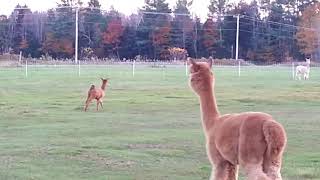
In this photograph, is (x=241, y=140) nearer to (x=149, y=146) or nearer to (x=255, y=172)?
(x=255, y=172)

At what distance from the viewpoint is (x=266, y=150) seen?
554cm

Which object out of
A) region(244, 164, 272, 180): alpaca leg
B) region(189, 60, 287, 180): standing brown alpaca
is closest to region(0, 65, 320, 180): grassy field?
region(189, 60, 287, 180): standing brown alpaca

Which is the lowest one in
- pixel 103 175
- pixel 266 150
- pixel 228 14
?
pixel 103 175

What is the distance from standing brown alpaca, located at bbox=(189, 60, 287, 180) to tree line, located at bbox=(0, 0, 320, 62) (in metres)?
74.3

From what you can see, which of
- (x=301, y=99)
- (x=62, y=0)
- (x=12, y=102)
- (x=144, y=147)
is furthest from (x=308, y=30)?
(x=144, y=147)

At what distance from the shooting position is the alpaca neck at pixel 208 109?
6.18m

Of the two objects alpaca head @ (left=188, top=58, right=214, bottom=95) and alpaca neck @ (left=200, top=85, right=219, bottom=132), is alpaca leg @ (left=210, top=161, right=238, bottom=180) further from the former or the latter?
alpaca head @ (left=188, top=58, right=214, bottom=95)

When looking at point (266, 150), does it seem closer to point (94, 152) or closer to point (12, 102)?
point (94, 152)

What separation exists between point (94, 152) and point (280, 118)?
7.99m

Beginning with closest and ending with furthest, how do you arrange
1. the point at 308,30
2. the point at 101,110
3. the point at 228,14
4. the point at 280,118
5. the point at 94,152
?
1. the point at 94,152
2. the point at 280,118
3. the point at 101,110
4. the point at 308,30
5. the point at 228,14

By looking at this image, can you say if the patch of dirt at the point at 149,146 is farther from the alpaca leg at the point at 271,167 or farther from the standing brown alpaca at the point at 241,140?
the alpaca leg at the point at 271,167

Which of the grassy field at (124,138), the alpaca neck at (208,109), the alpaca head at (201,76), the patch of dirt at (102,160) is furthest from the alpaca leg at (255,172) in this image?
the patch of dirt at (102,160)

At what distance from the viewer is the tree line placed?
8288 centimetres

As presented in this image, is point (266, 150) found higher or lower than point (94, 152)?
higher
